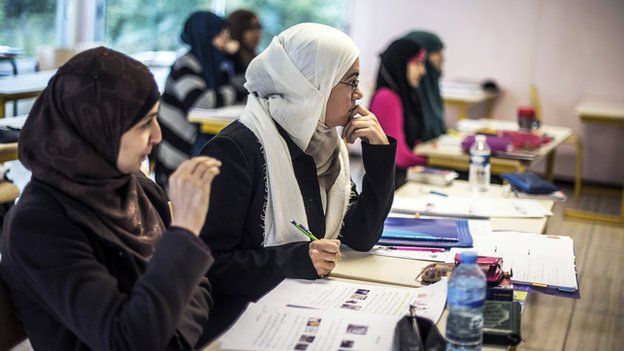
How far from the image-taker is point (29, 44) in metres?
6.95

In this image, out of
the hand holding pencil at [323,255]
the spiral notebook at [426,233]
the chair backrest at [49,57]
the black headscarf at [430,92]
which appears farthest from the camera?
the chair backrest at [49,57]

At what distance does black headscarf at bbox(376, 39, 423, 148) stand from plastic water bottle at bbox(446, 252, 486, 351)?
3219 millimetres

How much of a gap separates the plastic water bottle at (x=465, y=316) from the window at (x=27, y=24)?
Result: 6.01 m

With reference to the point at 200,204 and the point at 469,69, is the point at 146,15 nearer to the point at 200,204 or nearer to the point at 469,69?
the point at 469,69

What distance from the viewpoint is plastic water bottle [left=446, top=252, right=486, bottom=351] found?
1.46 m

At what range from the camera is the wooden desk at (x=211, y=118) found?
15.9ft

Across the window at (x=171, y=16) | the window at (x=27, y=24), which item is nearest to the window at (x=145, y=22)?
the window at (x=171, y=16)

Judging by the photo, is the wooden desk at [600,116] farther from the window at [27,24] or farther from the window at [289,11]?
the window at [27,24]

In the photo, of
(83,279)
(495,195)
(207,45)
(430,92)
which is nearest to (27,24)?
(207,45)

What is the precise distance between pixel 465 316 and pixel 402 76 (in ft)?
10.9

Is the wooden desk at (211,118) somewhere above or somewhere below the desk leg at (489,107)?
above

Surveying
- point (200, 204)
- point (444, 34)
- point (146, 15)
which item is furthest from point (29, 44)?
point (200, 204)

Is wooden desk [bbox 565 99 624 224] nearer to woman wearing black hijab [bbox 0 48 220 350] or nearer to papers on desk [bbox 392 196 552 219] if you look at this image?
papers on desk [bbox 392 196 552 219]

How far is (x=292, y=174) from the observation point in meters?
2.05
